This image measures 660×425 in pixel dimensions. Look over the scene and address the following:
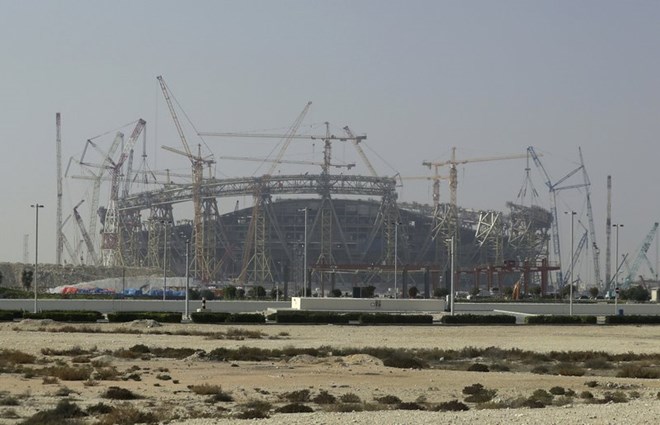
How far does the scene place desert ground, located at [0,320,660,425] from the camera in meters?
27.4

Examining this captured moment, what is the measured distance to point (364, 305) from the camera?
87625 millimetres

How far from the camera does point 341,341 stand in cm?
5681

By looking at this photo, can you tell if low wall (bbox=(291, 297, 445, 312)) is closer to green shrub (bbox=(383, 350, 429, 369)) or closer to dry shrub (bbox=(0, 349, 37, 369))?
green shrub (bbox=(383, 350, 429, 369))

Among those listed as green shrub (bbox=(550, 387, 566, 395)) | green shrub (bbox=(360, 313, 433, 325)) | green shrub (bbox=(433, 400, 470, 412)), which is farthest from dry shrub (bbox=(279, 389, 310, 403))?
green shrub (bbox=(360, 313, 433, 325))

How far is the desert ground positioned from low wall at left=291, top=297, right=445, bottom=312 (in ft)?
81.8

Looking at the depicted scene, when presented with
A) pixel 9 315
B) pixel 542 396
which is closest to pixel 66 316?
pixel 9 315

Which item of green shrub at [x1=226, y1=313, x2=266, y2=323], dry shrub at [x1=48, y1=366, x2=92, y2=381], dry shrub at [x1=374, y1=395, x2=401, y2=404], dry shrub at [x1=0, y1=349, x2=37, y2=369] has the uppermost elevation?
green shrub at [x1=226, y1=313, x2=266, y2=323]

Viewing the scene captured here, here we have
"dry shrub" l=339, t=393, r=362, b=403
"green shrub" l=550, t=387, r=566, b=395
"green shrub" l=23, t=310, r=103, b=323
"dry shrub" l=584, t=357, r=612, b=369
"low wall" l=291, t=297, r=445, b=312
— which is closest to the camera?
"dry shrub" l=339, t=393, r=362, b=403

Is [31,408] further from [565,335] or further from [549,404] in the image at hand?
[565,335]

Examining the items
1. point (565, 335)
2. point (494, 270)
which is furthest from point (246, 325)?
point (494, 270)

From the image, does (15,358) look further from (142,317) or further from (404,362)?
(142,317)

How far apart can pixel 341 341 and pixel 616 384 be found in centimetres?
2157

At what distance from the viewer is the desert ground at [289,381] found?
2738cm

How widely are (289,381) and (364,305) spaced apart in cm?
5154
